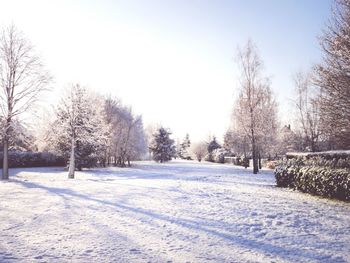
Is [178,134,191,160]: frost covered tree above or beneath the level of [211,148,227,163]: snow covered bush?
above

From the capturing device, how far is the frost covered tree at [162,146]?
188ft

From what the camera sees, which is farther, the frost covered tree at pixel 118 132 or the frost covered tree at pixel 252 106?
the frost covered tree at pixel 118 132

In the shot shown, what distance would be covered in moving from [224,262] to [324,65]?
9443 mm

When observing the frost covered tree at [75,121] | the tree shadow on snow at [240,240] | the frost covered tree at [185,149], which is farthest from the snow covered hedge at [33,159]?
the frost covered tree at [185,149]

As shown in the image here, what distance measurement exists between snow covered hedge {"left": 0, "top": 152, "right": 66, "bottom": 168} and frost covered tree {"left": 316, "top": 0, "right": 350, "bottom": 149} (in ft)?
111

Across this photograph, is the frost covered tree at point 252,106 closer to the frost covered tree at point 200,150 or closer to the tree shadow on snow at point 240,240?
the tree shadow on snow at point 240,240

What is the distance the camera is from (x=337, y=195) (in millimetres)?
11422

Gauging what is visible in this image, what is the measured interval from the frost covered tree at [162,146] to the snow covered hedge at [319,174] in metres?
41.4

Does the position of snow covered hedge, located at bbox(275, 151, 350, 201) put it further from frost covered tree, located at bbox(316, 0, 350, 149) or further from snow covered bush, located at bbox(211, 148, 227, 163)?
snow covered bush, located at bbox(211, 148, 227, 163)

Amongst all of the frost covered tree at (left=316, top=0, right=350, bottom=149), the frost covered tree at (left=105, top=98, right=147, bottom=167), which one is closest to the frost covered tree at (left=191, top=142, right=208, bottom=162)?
the frost covered tree at (left=105, top=98, right=147, bottom=167)

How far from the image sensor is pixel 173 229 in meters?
7.23

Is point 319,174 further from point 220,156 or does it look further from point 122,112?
point 220,156

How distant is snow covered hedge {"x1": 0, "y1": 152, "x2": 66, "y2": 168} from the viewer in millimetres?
35925

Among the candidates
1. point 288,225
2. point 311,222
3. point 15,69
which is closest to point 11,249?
point 288,225
